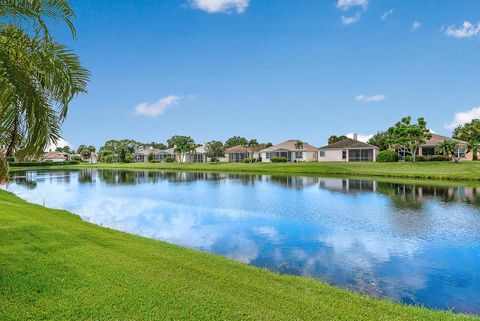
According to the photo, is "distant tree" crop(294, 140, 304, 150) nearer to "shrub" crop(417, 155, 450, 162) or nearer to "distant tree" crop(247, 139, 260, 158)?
"distant tree" crop(247, 139, 260, 158)

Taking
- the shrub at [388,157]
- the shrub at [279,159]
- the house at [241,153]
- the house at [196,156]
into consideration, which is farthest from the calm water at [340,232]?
the house at [196,156]

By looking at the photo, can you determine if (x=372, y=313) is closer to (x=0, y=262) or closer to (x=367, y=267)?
(x=367, y=267)

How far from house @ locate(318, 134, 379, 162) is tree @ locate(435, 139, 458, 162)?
13.7 metres

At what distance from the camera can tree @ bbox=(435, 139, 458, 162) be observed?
200ft

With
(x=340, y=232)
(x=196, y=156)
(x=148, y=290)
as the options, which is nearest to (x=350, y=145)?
(x=196, y=156)

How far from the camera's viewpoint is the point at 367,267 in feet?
39.9

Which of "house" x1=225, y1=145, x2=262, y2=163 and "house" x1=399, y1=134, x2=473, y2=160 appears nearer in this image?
"house" x1=399, y1=134, x2=473, y2=160

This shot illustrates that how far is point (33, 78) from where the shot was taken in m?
7.19

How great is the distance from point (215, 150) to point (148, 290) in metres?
100

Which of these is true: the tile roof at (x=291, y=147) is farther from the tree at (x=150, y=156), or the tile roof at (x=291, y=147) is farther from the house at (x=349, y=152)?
the tree at (x=150, y=156)

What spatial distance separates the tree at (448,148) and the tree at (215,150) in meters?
61.6

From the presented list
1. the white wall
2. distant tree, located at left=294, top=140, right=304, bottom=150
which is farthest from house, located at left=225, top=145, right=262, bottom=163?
the white wall

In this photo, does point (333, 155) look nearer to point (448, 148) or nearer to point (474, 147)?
point (448, 148)

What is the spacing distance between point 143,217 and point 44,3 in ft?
54.3
